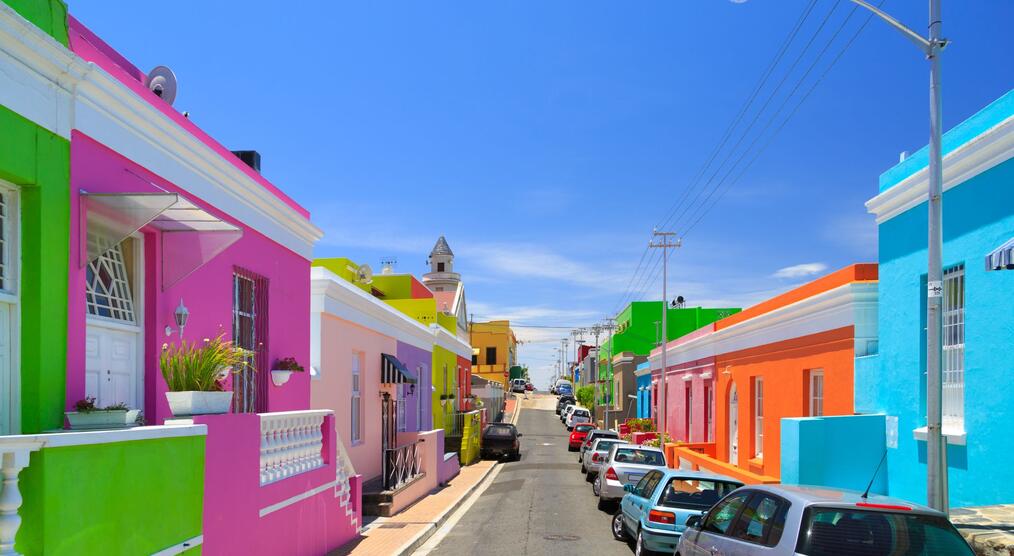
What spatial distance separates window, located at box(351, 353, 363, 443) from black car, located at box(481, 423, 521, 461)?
17374 millimetres

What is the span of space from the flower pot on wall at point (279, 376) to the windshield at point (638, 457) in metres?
9.04

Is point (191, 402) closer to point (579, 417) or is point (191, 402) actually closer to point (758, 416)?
point (758, 416)

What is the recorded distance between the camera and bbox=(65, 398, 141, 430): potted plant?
254 inches

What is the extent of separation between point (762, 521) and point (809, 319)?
1054 centimetres

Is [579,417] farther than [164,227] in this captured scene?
Yes

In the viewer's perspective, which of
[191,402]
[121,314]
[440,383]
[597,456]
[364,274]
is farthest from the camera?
[440,383]

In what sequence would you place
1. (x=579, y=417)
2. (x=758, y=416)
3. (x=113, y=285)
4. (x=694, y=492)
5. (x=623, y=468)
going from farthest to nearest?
1. (x=579, y=417)
2. (x=758, y=416)
3. (x=623, y=468)
4. (x=694, y=492)
5. (x=113, y=285)

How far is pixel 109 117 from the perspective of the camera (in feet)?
24.8

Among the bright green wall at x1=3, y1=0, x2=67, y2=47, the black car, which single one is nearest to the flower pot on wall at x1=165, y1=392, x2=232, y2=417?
the bright green wall at x1=3, y1=0, x2=67, y2=47

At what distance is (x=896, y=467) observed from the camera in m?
12.9

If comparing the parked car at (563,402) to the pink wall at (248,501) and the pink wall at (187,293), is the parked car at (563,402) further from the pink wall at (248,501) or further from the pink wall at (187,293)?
the pink wall at (248,501)

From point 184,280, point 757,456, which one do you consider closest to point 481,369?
point 757,456

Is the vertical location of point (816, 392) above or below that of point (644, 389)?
above

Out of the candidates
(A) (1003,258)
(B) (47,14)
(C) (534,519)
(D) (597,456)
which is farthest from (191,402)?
(D) (597,456)
